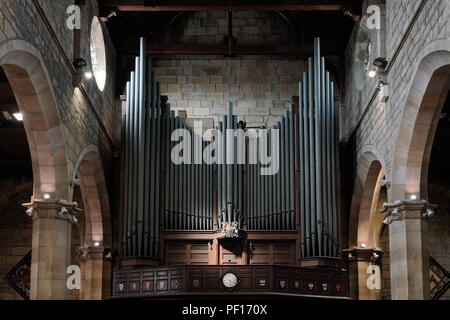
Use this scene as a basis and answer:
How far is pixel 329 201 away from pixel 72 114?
23.0 feet

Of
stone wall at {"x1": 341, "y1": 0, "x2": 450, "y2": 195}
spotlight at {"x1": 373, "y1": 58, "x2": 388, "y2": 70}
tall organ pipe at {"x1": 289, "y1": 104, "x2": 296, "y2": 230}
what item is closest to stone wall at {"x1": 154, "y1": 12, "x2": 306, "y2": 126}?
stone wall at {"x1": 341, "y1": 0, "x2": 450, "y2": 195}

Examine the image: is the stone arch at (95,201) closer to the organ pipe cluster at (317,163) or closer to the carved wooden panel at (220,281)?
the carved wooden panel at (220,281)

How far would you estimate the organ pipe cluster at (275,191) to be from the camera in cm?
2039

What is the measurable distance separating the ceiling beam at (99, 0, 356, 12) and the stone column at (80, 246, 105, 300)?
6.90m

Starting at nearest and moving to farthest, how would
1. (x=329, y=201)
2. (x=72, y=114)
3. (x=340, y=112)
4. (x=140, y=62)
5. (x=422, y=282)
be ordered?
1. (x=422, y=282)
2. (x=72, y=114)
3. (x=329, y=201)
4. (x=140, y=62)
5. (x=340, y=112)

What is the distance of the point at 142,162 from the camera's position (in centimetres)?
2027

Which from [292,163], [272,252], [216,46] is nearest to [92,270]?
[272,252]

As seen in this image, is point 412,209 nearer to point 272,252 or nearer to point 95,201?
point 272,252

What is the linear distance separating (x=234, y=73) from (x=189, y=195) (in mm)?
5553

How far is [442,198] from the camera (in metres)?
24.1

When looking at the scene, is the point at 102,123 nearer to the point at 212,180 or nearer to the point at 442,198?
the point at 212,180
